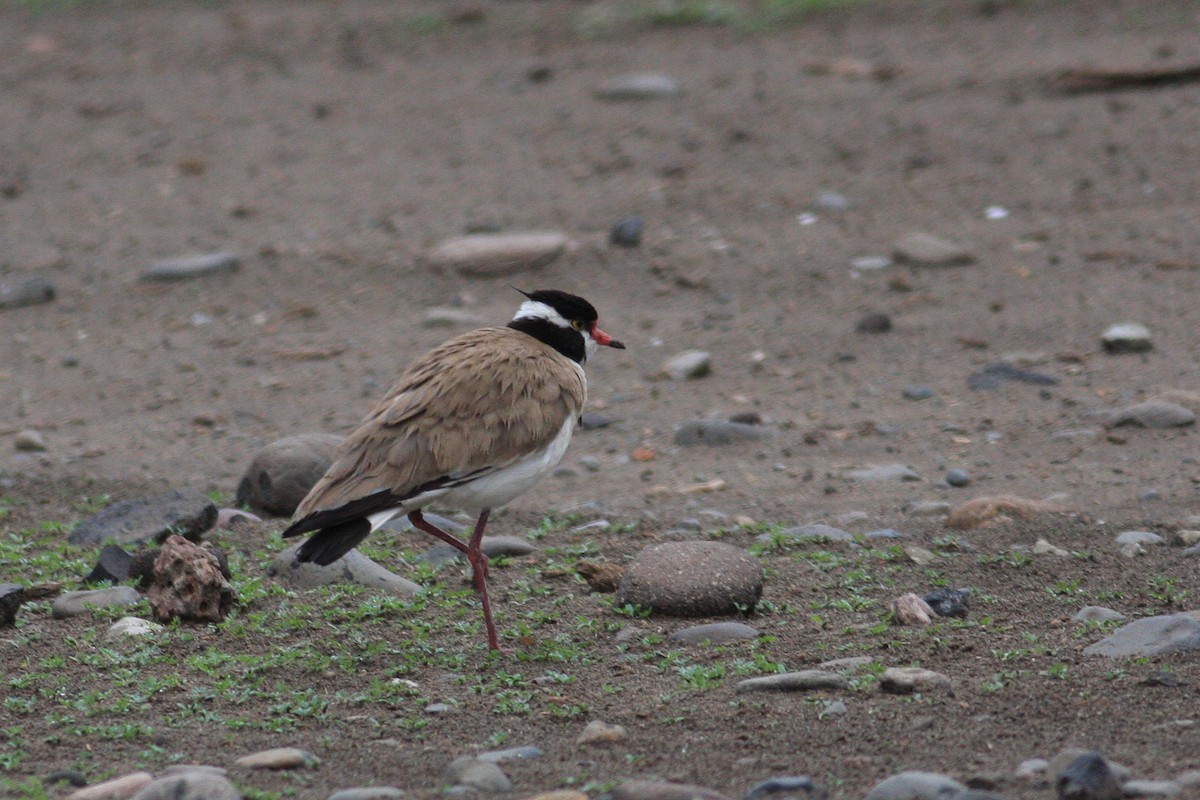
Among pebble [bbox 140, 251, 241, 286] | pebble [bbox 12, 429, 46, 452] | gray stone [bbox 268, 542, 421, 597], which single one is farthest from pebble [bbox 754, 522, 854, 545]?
pebble [bbox 140, 251, 241, 286]

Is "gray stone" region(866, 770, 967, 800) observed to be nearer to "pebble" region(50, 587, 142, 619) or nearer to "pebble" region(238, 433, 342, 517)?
"pebble" region(50, 587, 142, 619)

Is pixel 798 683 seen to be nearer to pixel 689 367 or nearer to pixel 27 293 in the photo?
pixel 689 367

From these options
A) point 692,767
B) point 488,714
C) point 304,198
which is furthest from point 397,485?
point 304,198

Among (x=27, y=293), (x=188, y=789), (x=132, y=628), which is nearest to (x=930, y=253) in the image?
(x=27, y=293)

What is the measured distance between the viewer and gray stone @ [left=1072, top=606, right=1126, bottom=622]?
18.3 feet

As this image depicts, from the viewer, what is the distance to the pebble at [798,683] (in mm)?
5082

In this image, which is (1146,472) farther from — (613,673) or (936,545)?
(613,673)

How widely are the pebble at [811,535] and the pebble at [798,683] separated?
5.45 ft

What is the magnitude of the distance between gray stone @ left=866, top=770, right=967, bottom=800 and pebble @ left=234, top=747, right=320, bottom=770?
1656 millimetres

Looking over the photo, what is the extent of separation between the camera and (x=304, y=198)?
1205cm

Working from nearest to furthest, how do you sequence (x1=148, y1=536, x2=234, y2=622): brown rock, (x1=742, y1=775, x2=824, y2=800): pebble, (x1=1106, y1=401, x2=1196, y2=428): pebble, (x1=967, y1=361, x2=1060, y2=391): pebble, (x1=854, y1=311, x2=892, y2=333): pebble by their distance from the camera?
(x1=742, y1=775, x2=824, y2=800): pebble
(x1=148, y1=536, x2=234, y2=622): brown rock
(x1=1106, y1=401, x2=1196, y2=428): pebble
(x1=967, y1=361, x2=1060, y2=391): pebble
(x1=854, y1=311, x2=892, y2=333): pebble

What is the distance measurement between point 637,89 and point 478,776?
960cm

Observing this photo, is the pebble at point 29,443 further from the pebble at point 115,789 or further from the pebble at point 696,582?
the pebble at point 115,789

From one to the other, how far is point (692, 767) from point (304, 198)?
8377 millimetres
